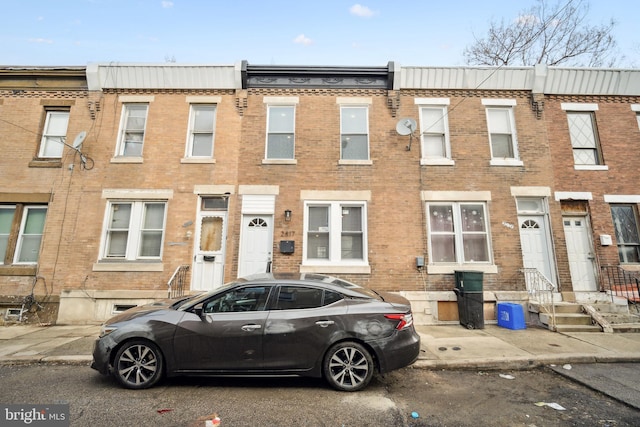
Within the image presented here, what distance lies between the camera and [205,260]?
29.3 feet

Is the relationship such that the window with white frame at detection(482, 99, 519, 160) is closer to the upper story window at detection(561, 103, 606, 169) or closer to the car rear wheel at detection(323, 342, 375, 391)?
the upper story window at detection(561, 103, 606, 169)

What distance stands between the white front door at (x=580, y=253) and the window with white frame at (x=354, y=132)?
262 inches

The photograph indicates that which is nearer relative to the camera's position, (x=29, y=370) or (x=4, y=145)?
(x=29, y=370)

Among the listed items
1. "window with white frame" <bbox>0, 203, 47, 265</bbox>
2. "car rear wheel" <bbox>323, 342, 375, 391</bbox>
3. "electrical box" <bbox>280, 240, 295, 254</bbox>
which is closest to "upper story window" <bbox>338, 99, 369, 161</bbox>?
"electrical box" <bbox>280, 240, 295, 254</bbox>

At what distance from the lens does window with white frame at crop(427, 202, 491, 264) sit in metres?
9.10

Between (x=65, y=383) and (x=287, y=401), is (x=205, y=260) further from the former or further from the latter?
(x=287, y=401)

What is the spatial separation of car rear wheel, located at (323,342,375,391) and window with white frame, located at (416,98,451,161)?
23.7 ft

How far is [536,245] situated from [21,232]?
1568 cm

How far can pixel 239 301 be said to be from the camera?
461 cm

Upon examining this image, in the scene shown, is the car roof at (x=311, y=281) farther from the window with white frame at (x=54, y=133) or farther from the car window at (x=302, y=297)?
the window with white frame at (x=54, y=133)

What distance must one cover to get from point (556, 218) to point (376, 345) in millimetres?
8139

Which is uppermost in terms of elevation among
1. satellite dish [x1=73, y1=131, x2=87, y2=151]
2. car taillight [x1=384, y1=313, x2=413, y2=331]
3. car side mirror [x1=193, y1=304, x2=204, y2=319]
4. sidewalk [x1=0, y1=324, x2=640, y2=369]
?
satellite dish [x1=73, y1=131, x2=87, y2=151]

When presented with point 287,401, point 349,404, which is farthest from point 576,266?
point 287,401

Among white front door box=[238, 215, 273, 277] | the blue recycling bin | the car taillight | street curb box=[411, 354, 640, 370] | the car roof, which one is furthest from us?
white front door box=[238, 215, 273, 277]
